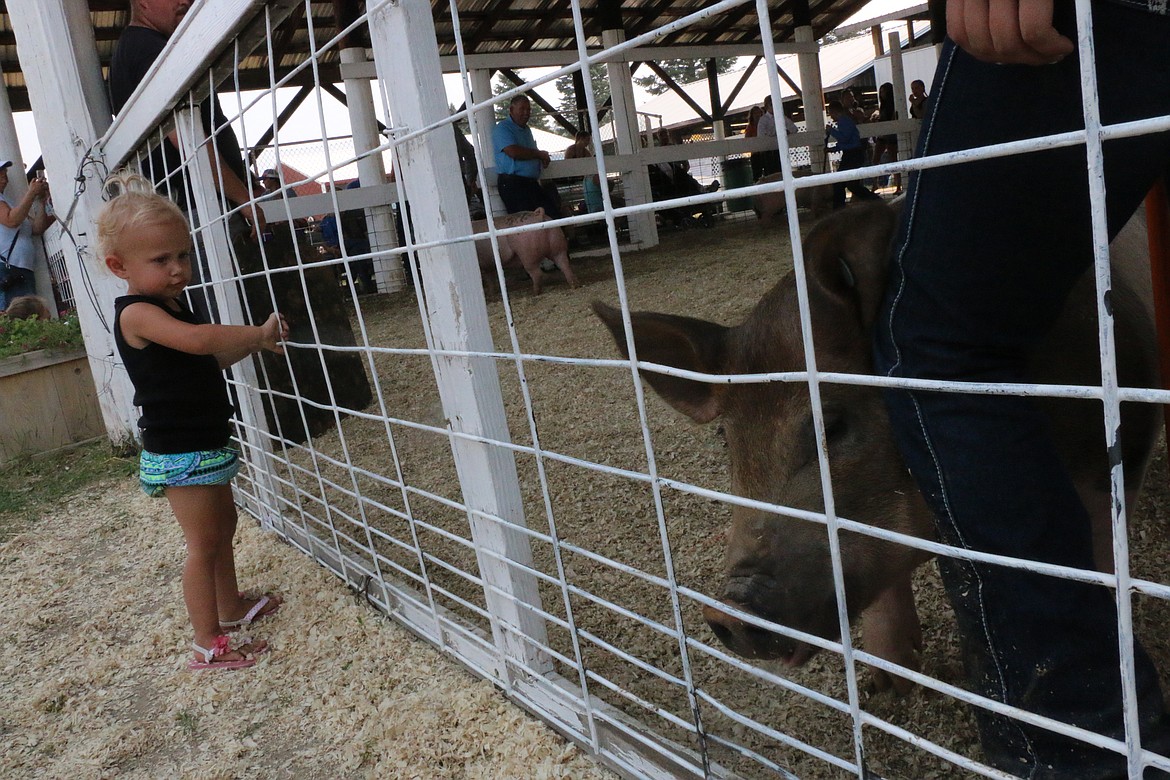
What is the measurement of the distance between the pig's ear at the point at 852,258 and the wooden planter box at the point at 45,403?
5.11 m

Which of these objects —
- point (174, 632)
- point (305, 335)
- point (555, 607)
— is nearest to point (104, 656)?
point (174, 632)

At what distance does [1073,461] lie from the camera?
5.03 ft

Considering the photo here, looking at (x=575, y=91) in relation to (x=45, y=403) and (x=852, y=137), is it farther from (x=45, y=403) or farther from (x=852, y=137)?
(x=45, y=403)

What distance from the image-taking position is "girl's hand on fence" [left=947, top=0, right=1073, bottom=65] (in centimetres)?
79

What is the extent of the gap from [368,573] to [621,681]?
35.0 inches

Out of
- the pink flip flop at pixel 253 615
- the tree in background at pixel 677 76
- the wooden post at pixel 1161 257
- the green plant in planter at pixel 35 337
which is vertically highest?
the tree in background at pixel 677 76

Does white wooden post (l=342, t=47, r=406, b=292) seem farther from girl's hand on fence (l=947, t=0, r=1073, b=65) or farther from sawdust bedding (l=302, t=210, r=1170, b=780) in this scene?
girl's hand on fence (l=947, t=0, r=1073, b=65)

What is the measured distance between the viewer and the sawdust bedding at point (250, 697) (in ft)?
5.95

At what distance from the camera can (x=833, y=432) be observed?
1.51 meters

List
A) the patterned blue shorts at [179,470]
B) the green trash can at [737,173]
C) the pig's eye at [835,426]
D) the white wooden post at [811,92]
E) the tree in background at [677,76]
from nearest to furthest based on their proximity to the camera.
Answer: the pig's eye at [835,426] < the patterned blue shorts at [179,470] < the green trash can at [737,173] < the white wooden post at [811,92] < the tree in background at [677,76]

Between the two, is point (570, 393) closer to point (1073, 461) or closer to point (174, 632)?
point (174, 632)

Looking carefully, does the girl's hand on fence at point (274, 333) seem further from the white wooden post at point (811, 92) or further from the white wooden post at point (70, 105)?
the white wooden post at point (811, 92)

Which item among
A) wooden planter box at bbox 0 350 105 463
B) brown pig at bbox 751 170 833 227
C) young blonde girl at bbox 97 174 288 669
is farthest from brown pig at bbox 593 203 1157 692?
brown pig at bbox 751 170 833 227

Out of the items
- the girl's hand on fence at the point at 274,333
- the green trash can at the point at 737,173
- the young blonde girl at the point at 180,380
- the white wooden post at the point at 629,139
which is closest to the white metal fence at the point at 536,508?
the girl's hand on fence at the point at 274,333
